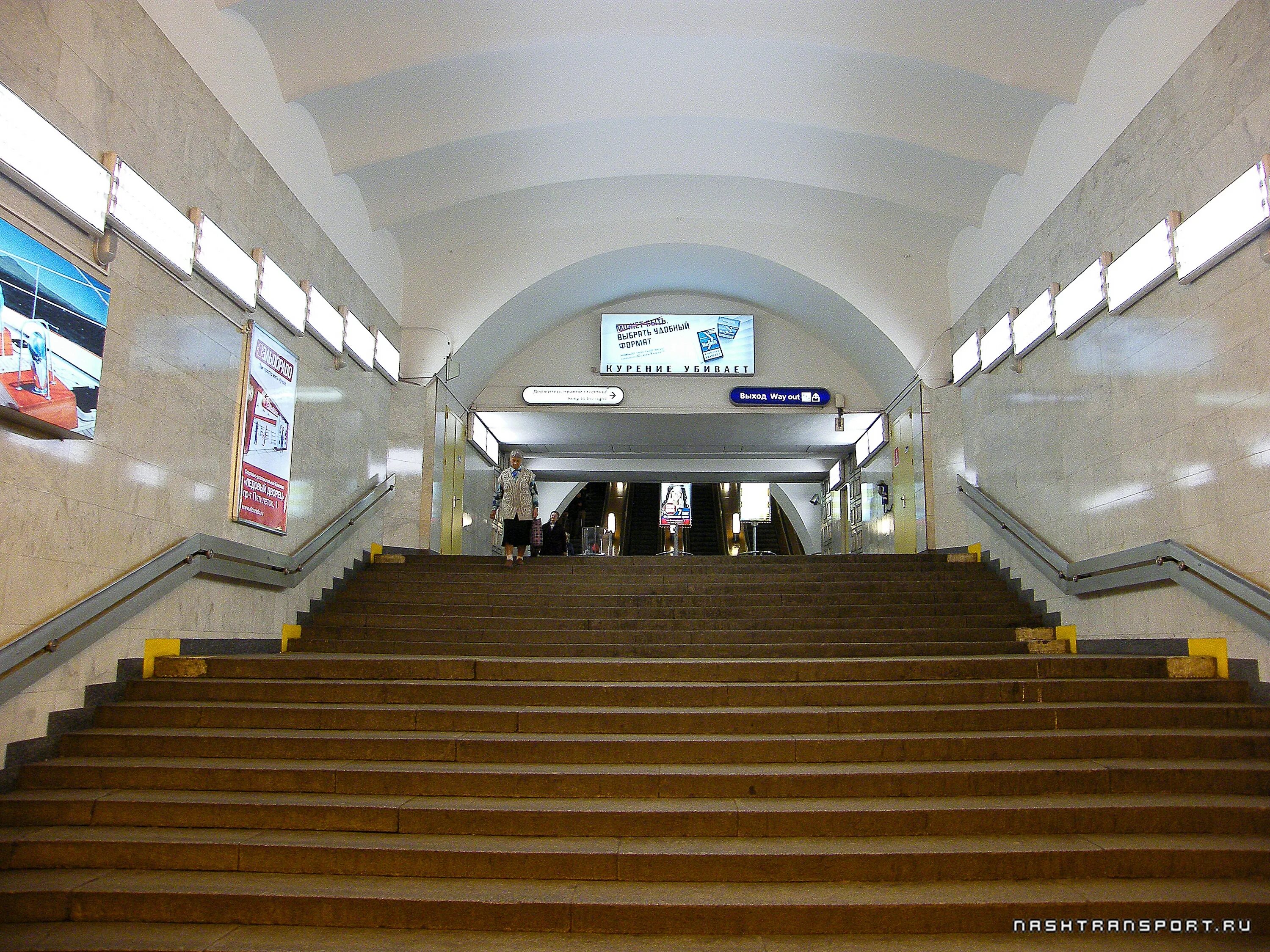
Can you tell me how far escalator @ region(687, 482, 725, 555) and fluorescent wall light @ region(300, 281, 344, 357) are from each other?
1586cm

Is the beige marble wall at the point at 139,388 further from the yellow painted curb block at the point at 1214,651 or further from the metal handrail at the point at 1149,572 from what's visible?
the yellow painted curb block at the point at 1214,651

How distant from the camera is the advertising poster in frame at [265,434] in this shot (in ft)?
22.9

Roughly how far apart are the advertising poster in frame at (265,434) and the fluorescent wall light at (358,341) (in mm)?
1373

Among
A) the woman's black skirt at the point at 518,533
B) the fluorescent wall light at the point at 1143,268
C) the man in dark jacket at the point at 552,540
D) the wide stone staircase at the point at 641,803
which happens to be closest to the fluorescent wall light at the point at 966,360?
the fluorescent wall light at the point at 1143,268

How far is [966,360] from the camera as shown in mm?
10461

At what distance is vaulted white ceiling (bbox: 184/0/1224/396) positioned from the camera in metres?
7.70

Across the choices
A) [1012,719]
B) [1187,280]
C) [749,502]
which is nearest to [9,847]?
[1012,719]

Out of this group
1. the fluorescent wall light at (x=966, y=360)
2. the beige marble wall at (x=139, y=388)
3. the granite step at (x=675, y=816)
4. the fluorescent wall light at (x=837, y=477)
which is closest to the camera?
the granite step at (x=675, y=816)

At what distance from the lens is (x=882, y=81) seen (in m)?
8.54

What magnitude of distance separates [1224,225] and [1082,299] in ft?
6.61

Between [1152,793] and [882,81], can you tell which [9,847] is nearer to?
[1152,793]

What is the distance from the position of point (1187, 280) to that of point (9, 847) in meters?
7.34

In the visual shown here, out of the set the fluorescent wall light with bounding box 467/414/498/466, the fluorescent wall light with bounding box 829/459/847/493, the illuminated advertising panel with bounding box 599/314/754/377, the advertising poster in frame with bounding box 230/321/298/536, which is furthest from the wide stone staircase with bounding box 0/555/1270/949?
the fluorescent wall light with bounding box 829/459/847/493

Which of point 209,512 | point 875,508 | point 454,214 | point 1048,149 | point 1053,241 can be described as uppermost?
point 454,214
